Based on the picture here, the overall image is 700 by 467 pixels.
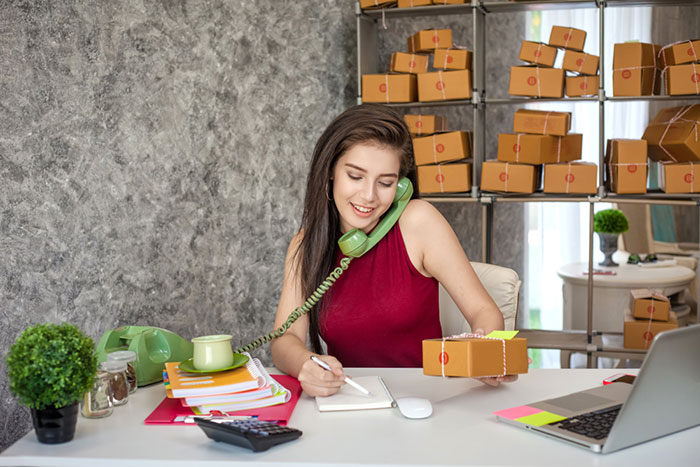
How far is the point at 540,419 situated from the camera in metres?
1.25

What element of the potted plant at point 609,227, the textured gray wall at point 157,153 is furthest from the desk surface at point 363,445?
the potted plant at point 609,227

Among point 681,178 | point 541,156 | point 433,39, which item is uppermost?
point 433,39

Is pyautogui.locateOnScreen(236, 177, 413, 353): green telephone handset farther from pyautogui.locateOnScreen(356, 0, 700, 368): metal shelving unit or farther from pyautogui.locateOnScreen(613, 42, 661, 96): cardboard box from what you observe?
pyautogui.locateOnScreen(613, 42, 661, 96): cardboard box

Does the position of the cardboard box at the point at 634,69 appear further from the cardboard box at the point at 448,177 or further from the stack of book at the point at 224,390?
the stack of book at the point at 224,390

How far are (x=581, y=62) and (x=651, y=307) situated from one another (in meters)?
1.22

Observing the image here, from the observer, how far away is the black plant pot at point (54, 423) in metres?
1.19

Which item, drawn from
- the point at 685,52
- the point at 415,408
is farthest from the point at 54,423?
the point at 685,52

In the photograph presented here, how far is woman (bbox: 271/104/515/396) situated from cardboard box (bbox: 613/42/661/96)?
5.74 ft

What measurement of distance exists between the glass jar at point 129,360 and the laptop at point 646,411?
0.77 meters

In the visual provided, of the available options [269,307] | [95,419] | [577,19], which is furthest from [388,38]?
[95,419]

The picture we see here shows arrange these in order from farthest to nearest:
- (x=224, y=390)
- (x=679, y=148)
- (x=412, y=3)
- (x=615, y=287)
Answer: (x=615, y=287), (x=412, y=3), (x=679, y=148), (x=224, y=390)

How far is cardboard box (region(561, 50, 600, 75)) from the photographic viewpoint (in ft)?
10.6

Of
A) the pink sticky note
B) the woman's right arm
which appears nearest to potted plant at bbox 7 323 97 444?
the woman's right arm

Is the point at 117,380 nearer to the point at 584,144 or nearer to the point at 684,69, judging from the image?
the point at 684,69
